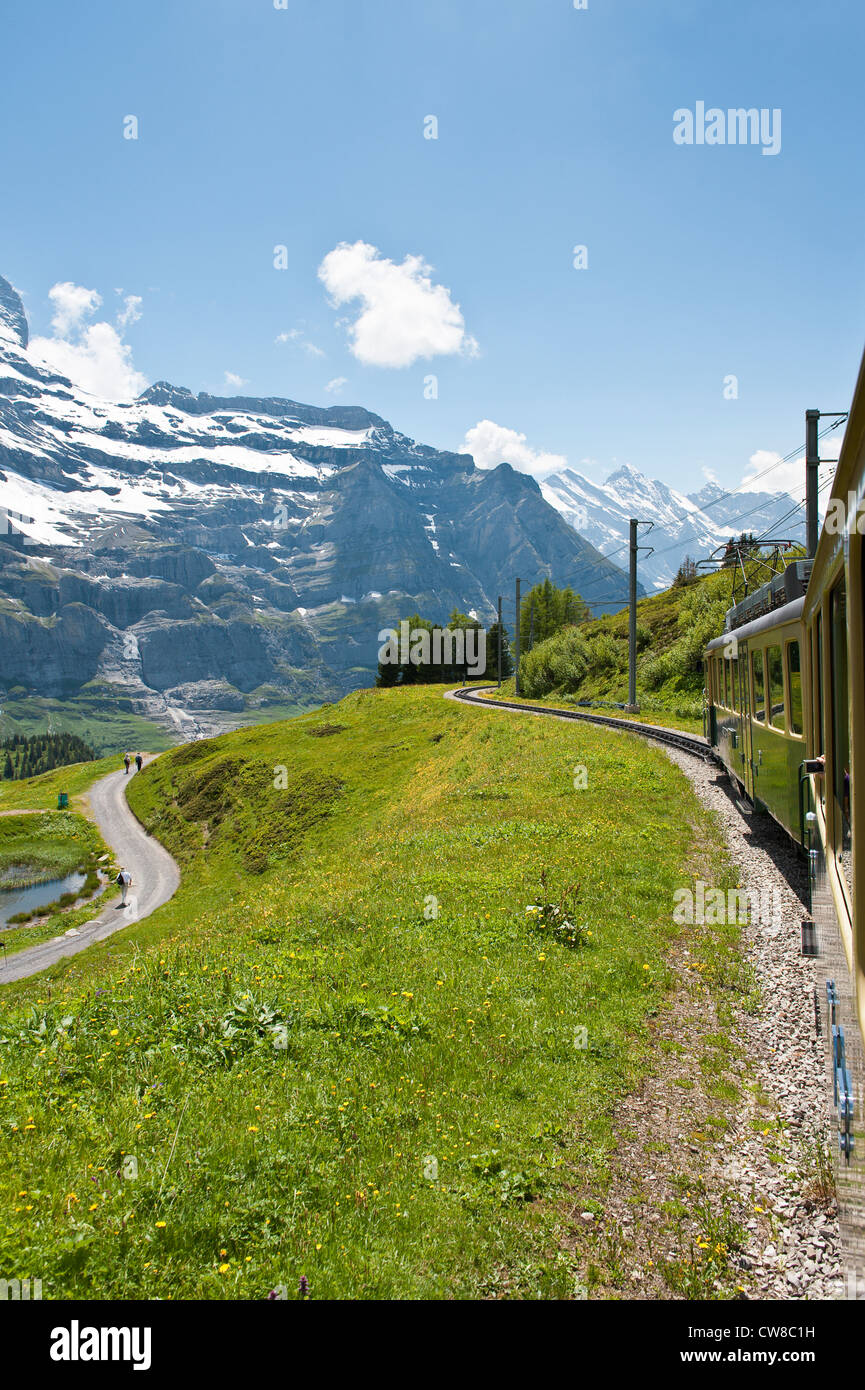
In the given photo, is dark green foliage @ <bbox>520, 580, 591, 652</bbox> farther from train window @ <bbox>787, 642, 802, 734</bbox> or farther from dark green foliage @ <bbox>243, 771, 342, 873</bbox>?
train window @ <bbox>787, 642, 802, 734</bbox>

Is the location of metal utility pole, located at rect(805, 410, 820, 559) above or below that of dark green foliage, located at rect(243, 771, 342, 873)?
above

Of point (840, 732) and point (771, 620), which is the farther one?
point (771, 620)

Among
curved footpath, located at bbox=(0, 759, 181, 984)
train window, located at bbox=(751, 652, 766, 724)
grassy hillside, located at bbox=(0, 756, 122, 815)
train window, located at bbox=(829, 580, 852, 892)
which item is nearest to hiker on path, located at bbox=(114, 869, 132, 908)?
curved footpath, located at bbox=(0, 759, 181, 984)

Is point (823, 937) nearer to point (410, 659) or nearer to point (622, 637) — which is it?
point (622, 637)

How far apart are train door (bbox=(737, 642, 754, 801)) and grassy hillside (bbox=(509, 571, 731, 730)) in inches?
1106

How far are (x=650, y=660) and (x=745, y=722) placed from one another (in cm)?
5152

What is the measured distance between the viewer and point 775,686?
14.6m

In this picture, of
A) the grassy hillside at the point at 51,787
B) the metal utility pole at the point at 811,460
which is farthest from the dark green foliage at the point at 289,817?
the grassy hillside at the point at 51,787

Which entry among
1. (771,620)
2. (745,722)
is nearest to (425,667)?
(745,722)

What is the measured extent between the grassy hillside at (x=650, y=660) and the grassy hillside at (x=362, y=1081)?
35.4m

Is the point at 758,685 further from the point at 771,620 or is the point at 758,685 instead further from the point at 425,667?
the point at 425,667

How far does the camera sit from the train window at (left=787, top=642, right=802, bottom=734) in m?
12.1
